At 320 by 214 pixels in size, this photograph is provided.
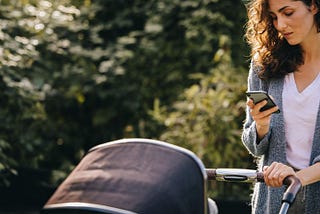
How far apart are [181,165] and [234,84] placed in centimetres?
337

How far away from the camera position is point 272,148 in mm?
2986

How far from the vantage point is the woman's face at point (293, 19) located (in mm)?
2914

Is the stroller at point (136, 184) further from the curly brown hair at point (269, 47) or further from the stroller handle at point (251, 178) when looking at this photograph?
the curly brown hair at point (269, 47)

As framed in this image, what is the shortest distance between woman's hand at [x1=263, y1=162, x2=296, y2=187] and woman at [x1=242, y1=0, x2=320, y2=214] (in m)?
0.11

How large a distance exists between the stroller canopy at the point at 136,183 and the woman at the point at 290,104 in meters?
0.43

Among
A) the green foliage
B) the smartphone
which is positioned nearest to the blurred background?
the green foliage

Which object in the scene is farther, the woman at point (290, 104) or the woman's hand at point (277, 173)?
the woman at point (290, 104)

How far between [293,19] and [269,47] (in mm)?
221

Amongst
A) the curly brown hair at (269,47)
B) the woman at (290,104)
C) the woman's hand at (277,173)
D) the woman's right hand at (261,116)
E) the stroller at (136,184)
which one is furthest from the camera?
the curly brown hair at (269,47)

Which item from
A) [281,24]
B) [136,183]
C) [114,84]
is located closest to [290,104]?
[281,24]

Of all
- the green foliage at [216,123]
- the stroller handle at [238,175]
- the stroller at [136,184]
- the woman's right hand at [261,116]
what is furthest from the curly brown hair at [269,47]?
the green foliage at [216,123]

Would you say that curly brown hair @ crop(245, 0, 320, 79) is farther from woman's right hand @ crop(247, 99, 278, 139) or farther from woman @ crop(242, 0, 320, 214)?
woman's right hand @ crop(247, 99, 278, 139)

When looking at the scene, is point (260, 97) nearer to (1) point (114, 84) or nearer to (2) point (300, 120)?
(2) point (300, 120)

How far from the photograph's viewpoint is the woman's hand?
268 centimetres
